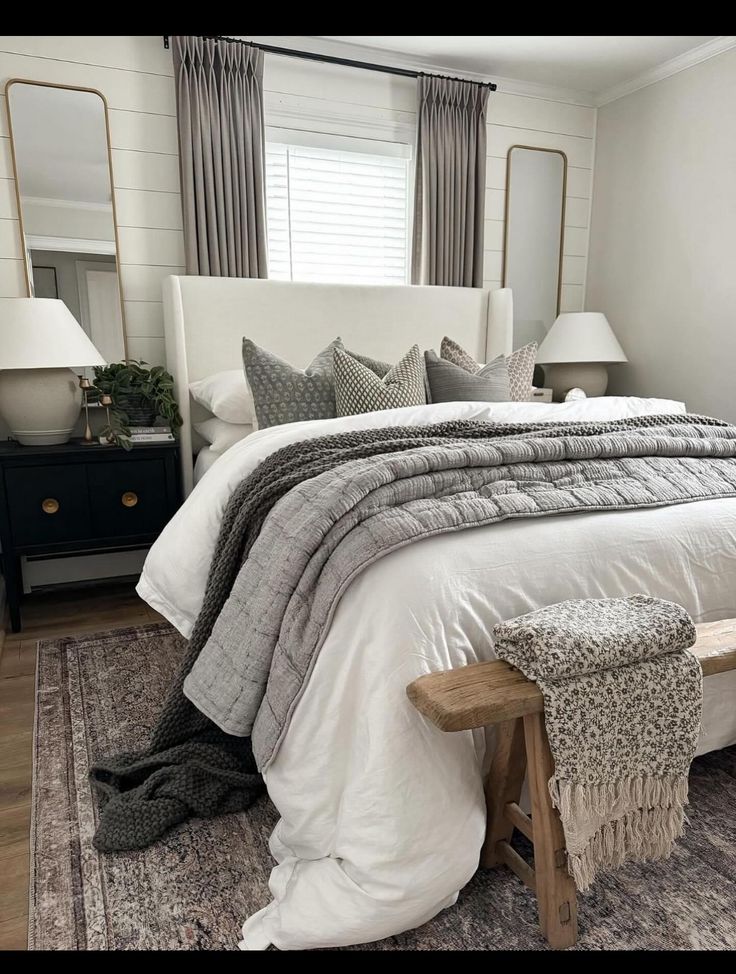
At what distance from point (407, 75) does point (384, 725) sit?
322cm

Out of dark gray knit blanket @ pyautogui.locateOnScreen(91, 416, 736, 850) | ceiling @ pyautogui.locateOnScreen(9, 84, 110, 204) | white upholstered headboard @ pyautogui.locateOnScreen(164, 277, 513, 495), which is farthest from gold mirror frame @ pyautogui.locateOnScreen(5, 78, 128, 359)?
dark gray knit blanket @ pyautogui.locateOnScreen(91, 416, 736, 850)

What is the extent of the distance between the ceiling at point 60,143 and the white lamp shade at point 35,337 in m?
0.59

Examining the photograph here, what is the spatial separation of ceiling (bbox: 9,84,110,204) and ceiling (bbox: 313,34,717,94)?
1.11 meters

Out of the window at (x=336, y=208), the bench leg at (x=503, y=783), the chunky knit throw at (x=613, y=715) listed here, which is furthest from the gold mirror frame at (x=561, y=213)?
the bench leg at (x=503, y=783)

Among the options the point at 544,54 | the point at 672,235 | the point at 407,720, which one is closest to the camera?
the point at 407,720

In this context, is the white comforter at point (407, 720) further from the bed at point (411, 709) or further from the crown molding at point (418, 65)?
the crown molding at point (418, 65)

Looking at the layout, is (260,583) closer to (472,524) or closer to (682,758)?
(472,524)

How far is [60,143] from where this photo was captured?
283cm

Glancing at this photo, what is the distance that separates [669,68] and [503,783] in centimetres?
347

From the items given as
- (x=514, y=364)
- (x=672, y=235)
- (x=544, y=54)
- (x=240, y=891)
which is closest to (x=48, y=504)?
(x=240, y=891)

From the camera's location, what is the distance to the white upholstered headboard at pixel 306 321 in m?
2.98

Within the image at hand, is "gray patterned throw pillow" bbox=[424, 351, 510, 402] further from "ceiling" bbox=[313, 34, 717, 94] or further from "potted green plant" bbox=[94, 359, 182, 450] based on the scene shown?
"ceiling" bbox=[313, 34, 717, 94]

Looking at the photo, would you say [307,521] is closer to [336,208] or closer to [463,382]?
[463,382]
